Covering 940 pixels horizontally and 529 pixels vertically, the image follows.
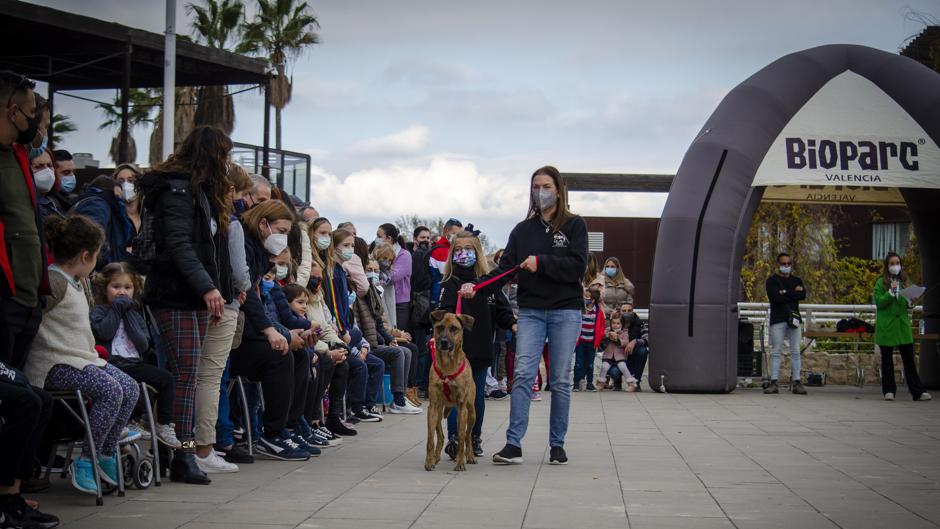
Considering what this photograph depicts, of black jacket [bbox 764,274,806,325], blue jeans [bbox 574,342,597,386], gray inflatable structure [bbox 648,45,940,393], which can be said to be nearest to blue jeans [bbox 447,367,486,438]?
gray inflatable structure [bbox 648,45,940,393]

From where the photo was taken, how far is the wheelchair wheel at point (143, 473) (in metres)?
7.55

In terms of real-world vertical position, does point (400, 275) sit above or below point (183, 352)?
above

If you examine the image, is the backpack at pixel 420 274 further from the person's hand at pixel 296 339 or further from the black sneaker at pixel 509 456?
the black sneaker at pixel 509 456

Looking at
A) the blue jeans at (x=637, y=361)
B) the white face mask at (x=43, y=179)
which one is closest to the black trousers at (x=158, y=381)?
the white face mask at (x=43, y=179)

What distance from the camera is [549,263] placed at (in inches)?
376

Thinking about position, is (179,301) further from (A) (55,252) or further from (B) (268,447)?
(B) (268,447)

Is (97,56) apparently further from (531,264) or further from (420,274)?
(531,264)

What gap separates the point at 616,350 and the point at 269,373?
11487 mm

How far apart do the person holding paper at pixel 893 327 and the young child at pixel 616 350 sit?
13.4ft

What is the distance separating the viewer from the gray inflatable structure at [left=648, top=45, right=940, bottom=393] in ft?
59.9

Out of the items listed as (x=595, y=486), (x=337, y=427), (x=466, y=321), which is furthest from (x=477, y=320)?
(x=337, y=427)

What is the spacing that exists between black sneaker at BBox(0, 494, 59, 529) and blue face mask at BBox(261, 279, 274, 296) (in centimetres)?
408

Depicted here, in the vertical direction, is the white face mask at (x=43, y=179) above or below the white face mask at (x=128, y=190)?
below

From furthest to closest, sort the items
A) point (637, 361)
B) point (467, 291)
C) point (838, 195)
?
point (838, 195), point (637, 361), point (467, 291)
